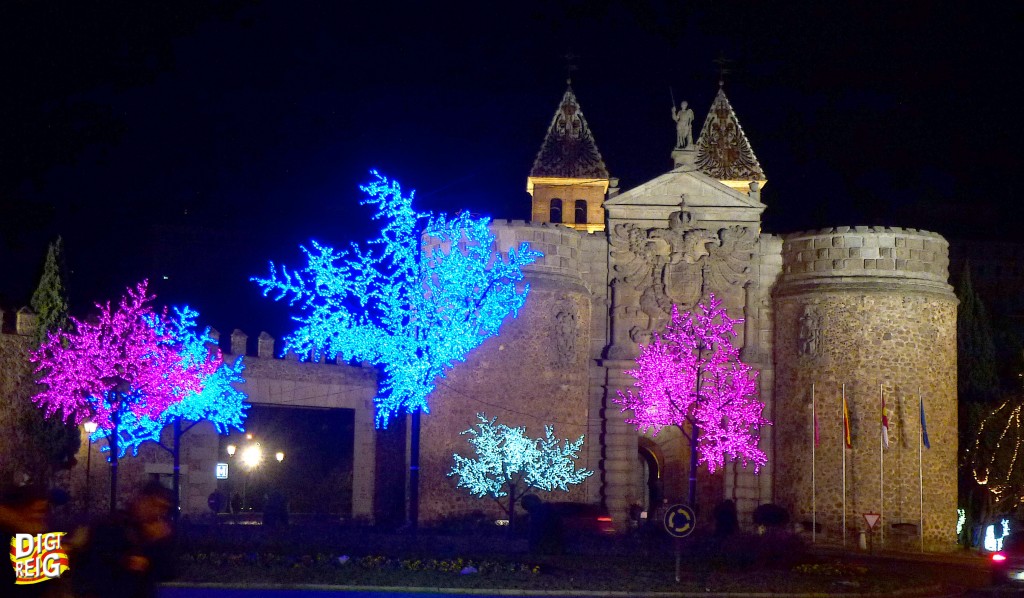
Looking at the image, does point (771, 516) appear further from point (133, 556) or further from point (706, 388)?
point (133, 556)

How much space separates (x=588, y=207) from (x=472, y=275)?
18937 mm

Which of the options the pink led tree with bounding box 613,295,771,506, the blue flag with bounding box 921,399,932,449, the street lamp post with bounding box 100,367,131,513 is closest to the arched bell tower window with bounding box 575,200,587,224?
the pink led tree with bounding box 613,295,771,506

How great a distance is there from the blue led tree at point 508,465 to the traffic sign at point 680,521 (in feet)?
57.8

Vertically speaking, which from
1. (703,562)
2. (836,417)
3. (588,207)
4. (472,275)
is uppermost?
(588,207)

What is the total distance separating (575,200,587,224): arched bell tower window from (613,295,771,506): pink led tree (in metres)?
16.1

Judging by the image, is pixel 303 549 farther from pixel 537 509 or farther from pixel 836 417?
pixel 836 417

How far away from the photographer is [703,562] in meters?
27.1

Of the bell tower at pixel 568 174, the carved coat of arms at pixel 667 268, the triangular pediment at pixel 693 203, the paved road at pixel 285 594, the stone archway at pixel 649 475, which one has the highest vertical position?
the bell tower at pixel 568 174

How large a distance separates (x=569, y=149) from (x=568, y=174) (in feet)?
3.52

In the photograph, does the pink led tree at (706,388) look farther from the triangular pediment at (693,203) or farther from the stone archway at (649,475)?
the triangular pediment at (693,203)

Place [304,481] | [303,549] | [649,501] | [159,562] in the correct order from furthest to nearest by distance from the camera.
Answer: [304,481], [649,501], [303,549], [159,562]

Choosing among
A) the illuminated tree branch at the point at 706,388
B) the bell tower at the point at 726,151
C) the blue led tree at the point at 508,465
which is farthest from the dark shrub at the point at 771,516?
the bell tower at the point at 726,151

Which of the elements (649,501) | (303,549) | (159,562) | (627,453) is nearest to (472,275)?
(627,453)

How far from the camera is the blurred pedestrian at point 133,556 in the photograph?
11477 mm
